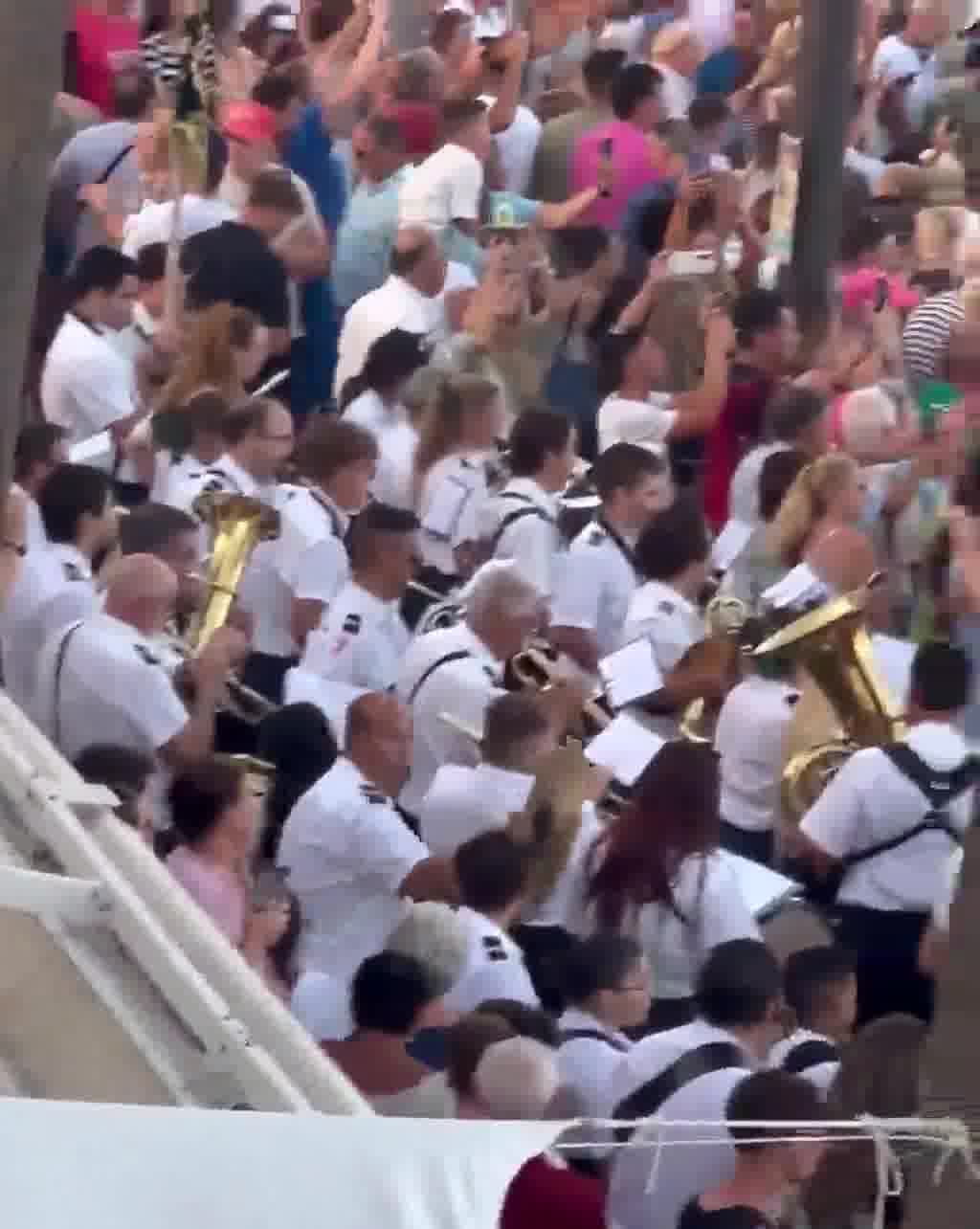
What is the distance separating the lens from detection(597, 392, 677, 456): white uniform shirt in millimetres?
9445

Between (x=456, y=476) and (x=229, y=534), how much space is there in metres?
0.88

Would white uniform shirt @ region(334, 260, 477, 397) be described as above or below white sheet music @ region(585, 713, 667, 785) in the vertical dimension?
below

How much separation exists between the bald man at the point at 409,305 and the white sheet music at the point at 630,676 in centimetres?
230

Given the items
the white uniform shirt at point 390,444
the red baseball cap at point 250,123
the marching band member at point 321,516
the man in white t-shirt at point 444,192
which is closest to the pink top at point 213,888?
the marching band member at point 321,516

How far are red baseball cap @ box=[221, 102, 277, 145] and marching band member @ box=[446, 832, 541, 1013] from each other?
178 inches

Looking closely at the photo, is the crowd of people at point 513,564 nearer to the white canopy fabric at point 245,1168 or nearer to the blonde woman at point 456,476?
the blonde woman at point 456,476

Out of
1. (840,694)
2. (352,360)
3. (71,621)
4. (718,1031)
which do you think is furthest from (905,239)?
(718,1031)

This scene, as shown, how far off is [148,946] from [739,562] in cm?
383

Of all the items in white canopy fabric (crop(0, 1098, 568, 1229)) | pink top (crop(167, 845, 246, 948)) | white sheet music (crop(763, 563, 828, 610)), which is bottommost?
white sheet music (crop(763, 563, 828, 610))

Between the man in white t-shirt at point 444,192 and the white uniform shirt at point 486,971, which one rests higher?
the white uniform shirt at point 486,971

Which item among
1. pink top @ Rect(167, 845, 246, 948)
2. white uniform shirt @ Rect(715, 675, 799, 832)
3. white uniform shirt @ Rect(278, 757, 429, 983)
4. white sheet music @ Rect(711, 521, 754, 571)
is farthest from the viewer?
white sheet music @ Rect(711, 521, 754, 571)

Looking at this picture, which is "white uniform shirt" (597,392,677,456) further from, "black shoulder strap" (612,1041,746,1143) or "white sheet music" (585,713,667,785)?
"black shoulder strap" (612,1041,746,1143)

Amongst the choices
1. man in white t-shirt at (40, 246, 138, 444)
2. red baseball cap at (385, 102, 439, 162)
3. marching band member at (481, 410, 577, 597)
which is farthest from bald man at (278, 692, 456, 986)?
red baseball cap at (385, 102, 439, 162)

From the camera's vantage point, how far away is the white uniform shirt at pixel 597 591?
26.4ft
